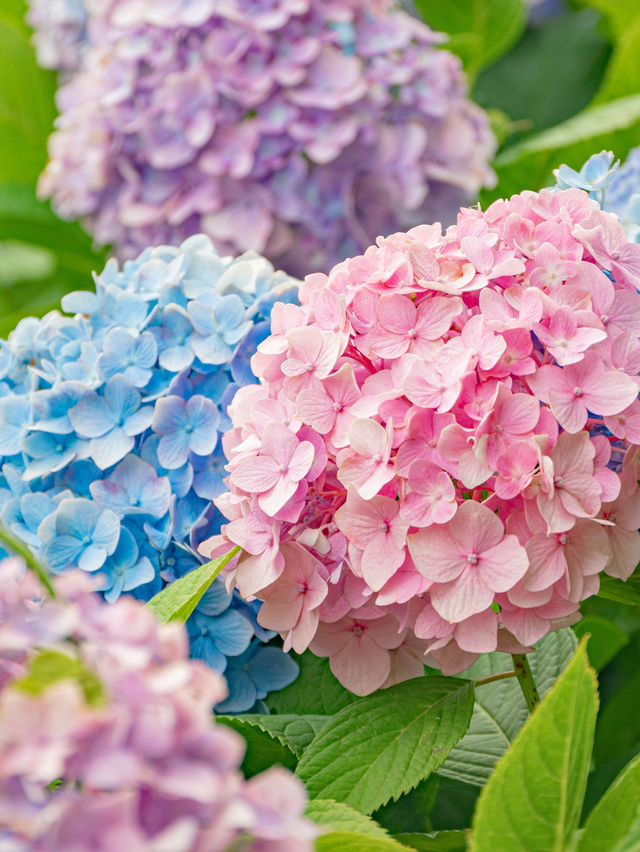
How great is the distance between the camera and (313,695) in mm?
652

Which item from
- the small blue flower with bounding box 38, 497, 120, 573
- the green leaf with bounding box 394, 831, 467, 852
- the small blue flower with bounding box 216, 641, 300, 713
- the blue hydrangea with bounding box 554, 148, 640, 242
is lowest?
the small blue flower with bounding box 216, 641, 300, 713

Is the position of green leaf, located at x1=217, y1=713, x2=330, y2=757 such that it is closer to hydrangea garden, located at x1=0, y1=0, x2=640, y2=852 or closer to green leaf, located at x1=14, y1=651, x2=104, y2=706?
hydrangea garden, located at x1=0, y1=0, x2=640, y2=852

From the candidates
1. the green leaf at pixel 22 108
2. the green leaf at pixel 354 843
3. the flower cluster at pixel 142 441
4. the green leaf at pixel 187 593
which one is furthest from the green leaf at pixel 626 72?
the green leaf at pixel 354 843

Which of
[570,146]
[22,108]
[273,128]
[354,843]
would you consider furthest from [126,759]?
[22,108]

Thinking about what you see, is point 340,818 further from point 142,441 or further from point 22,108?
point 22,108

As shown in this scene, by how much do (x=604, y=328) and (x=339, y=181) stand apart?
19.4 inches

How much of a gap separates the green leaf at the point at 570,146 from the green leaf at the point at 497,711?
52 cm

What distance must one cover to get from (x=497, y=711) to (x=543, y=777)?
326 millimetres

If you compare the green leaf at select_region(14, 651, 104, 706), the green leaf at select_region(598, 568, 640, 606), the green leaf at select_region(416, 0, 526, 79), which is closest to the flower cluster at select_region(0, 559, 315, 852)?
the green leaf at select_region(14, 651, 104, 706)

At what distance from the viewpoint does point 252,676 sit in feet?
2.07

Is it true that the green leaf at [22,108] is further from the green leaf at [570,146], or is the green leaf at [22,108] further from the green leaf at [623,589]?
the green leaf at [623,589]

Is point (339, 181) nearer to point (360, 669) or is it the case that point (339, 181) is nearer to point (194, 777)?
point (360, 669)

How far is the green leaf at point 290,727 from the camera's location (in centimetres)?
55

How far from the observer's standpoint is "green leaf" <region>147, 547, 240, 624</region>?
0.45m
